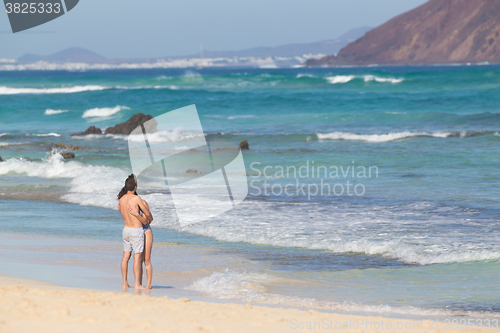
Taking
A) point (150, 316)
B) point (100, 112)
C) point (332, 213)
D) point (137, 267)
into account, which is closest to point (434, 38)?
point (100, 112)

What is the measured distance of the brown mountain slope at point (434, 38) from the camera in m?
153

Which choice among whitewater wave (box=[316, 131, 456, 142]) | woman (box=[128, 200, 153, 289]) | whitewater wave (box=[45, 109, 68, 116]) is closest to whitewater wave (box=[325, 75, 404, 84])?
whitewater wave (box=[45, 109, 68, 116])

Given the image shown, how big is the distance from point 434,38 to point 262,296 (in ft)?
576

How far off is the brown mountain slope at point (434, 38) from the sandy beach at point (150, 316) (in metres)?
156

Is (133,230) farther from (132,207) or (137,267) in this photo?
(137,267)

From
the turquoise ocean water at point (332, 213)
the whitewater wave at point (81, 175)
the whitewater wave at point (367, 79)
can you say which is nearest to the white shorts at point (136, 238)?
the turquoise ocean water at point (332, 213)

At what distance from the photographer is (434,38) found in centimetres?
16775

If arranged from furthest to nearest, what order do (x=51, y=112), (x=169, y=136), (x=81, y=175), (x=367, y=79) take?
1. (x=367, y=79)
2. (x=51, y=112)
3. (x=169, y=136)
4. (x=81, y=175)

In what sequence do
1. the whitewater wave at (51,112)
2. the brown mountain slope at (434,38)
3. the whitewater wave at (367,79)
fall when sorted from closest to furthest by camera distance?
the whitewater wave at (51,112) < the whitewater wave at (367,79) < the brown mountain slope at (434,38)

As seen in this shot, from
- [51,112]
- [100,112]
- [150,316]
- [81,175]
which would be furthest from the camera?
[51,112]

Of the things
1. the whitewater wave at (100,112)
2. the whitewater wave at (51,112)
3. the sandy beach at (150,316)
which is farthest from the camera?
the whitewater wave at (51,112)

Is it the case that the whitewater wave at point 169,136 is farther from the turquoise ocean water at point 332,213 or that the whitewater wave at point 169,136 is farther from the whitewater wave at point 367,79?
the whitewater wave at point 367,79

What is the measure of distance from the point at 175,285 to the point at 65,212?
4.63 m

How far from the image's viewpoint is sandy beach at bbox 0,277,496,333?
406cm
